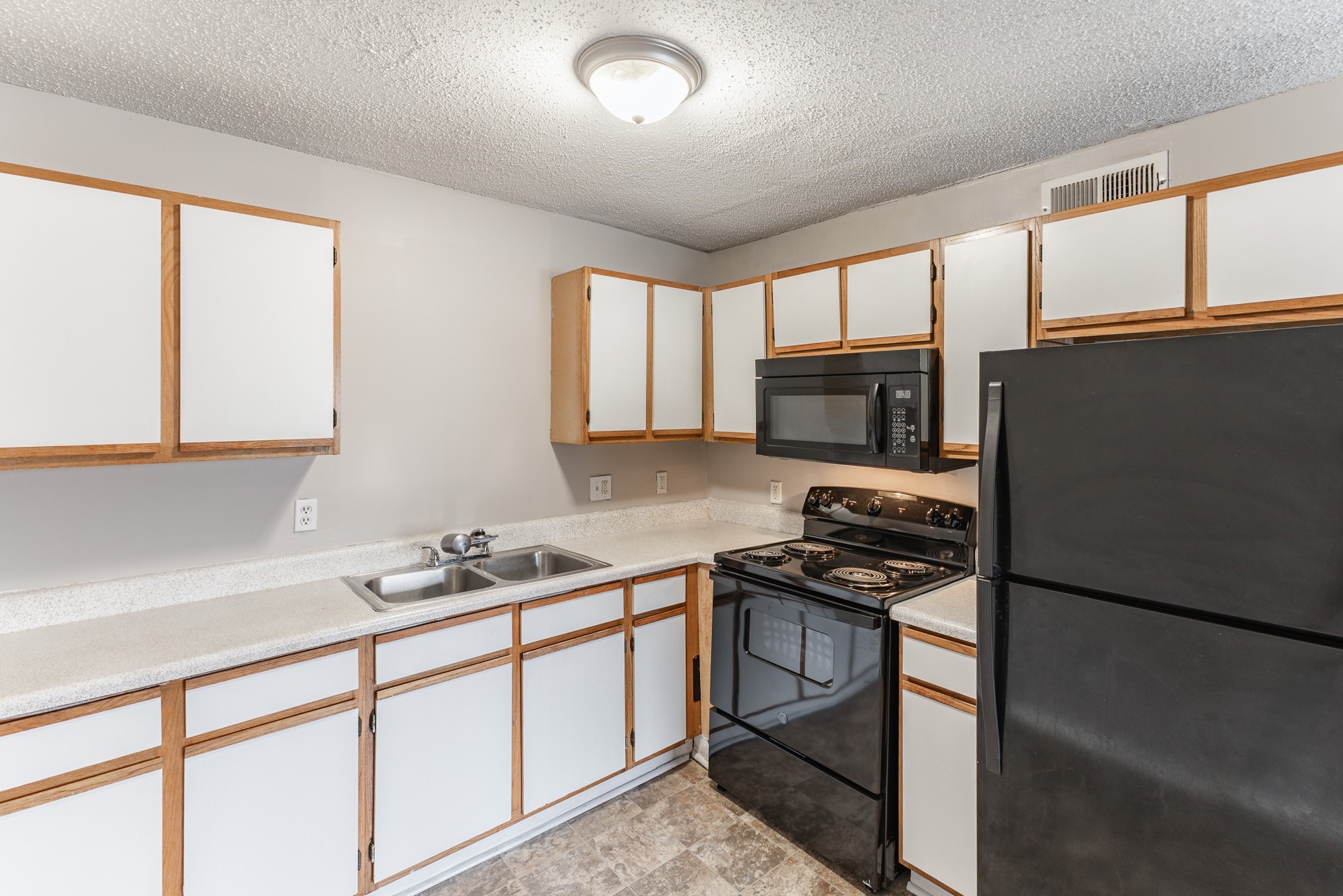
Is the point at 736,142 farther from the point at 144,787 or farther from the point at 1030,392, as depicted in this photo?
the point at 144,787

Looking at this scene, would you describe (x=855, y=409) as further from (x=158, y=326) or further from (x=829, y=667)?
(x=158, y=326)

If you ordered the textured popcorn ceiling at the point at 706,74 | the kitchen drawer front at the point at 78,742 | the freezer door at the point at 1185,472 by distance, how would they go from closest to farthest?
the freezer door at the point at 1185,472 → the kitchen drawer front at the point at 78,742 → the textured popcorn ceiling at the point at 706,74

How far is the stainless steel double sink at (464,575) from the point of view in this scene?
220 centimetres

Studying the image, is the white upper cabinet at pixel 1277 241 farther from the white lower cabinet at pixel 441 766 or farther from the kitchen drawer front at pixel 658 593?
the white lower cabinet at pixel 441 766

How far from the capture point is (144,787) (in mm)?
1472

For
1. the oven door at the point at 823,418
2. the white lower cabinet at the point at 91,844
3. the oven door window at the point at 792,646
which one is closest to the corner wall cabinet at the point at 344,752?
the white lower cabinet at the point at 91,844

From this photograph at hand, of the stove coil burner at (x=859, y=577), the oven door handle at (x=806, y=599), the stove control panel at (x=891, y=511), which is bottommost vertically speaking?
the oven door handle at (x=806, y=599)

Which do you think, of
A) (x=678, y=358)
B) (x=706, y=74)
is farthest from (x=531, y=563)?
(x=706, y=74)

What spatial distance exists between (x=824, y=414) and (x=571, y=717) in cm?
146

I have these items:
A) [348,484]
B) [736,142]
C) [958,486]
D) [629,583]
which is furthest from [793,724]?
[736,142]

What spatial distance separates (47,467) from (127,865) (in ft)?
3.11

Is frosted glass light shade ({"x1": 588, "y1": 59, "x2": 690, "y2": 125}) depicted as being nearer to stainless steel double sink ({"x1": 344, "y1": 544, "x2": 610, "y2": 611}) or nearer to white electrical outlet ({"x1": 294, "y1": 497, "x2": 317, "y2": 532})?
stainless steel double sink ({"x1": 344, "y1": 544, "x2": 610, "y2": 611})

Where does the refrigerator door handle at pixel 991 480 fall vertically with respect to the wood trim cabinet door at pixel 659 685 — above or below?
above

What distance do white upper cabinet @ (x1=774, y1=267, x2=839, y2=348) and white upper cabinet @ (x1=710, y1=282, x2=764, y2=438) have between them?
0.34 feet
